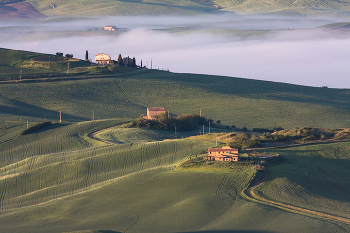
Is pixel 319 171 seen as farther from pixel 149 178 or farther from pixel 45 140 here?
pixel 45 140

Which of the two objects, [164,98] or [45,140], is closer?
[45,140]

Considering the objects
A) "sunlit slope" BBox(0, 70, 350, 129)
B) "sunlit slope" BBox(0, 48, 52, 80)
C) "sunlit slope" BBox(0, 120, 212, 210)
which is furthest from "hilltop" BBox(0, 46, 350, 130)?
"sunlit slope" BBox(0, 120, 212, 210)

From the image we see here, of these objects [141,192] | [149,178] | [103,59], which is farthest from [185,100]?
[141,192]

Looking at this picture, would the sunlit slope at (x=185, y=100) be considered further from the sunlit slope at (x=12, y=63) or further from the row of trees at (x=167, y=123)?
the row of trees at (x=167, y=123)

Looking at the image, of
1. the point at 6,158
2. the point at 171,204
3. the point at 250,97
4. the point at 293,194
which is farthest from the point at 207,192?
the point at 250,97

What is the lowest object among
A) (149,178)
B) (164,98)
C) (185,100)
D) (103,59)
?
(149,178)

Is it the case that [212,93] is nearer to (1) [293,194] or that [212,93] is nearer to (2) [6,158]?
(2) [6,158]

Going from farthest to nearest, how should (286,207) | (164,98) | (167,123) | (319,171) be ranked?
1. (164,98)
2. (167,123)
3. (319,171)
4. (286,207)

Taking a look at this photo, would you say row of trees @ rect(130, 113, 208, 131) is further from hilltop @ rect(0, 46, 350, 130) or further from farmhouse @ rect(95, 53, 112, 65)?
farmhouse @ rect(95, 53, 112, 65)
